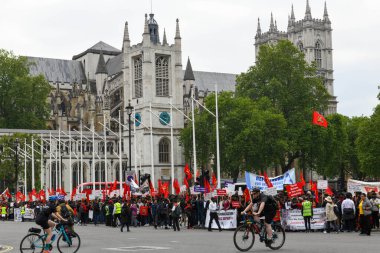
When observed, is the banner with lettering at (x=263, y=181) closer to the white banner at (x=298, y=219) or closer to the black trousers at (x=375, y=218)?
the white banner at (x=298, y=219)

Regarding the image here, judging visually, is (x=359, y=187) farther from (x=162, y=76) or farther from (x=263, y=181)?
(x=162, y=76)

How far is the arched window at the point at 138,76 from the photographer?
86062 mm

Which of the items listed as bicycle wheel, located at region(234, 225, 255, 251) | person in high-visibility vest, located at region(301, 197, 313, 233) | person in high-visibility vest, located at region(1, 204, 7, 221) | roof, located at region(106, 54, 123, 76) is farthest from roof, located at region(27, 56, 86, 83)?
bicycle wheel, located at region(234, 225, 255, 251)

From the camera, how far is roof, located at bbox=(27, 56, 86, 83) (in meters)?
119

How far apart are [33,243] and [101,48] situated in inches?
4114

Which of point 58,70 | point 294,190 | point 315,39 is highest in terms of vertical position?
point 315,39

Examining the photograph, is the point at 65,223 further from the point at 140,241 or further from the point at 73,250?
the point at 140,241

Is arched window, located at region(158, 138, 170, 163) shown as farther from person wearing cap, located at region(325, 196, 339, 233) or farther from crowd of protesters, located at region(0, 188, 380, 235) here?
person wearing cap, located at region(325, 196, 339, 233)

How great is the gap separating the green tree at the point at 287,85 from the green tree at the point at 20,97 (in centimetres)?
3529

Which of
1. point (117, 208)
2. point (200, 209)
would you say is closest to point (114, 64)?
Result: point (117, 208)

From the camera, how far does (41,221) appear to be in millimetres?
20375

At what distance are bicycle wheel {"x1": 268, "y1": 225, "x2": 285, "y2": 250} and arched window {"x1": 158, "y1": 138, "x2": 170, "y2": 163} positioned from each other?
6478 cm

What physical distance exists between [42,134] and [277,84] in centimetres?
2920

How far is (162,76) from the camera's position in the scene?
86750 millimetres
